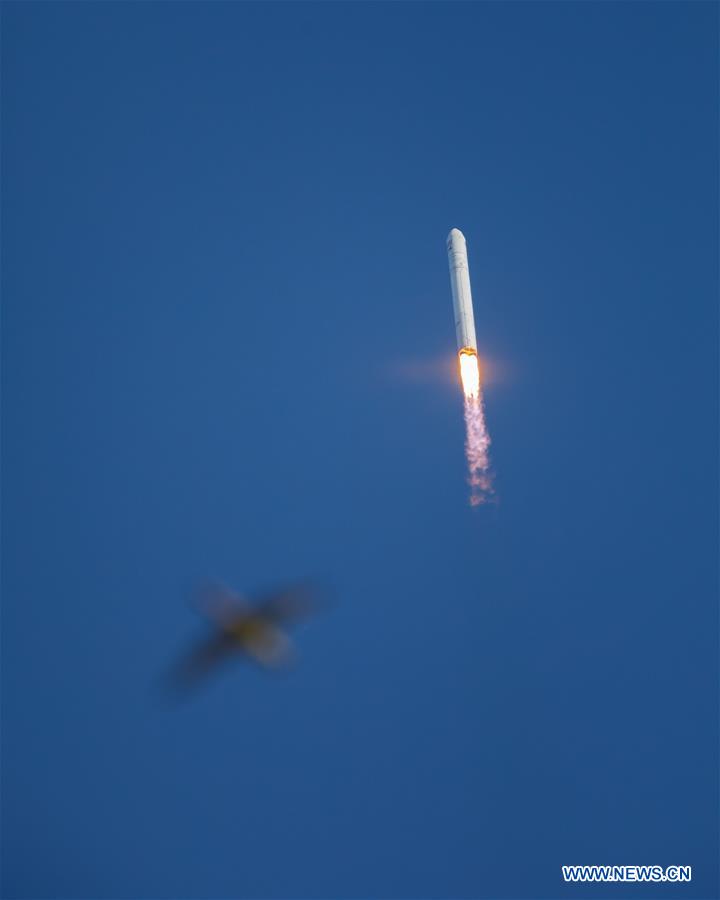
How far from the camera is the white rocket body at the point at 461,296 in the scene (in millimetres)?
68438

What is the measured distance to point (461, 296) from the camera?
6900cm

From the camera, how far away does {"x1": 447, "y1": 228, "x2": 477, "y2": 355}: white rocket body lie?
225 feet

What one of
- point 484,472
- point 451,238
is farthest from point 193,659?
point 451,238

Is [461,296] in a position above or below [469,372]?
above

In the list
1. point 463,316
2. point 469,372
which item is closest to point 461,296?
point 463,316

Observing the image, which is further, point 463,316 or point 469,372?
point 469,372

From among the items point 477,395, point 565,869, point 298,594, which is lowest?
point 565,869

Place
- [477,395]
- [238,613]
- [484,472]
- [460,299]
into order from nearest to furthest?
[238,613] → [460,299] → [477,395] → [484,472]

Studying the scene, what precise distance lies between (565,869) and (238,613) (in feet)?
84.5

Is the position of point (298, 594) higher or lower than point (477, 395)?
lower

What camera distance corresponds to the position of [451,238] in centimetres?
7181

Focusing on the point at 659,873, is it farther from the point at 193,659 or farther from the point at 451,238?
the point at 451,238

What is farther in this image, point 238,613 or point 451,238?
point 451,238

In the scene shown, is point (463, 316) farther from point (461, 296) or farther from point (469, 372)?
Result: point (469, 372)
